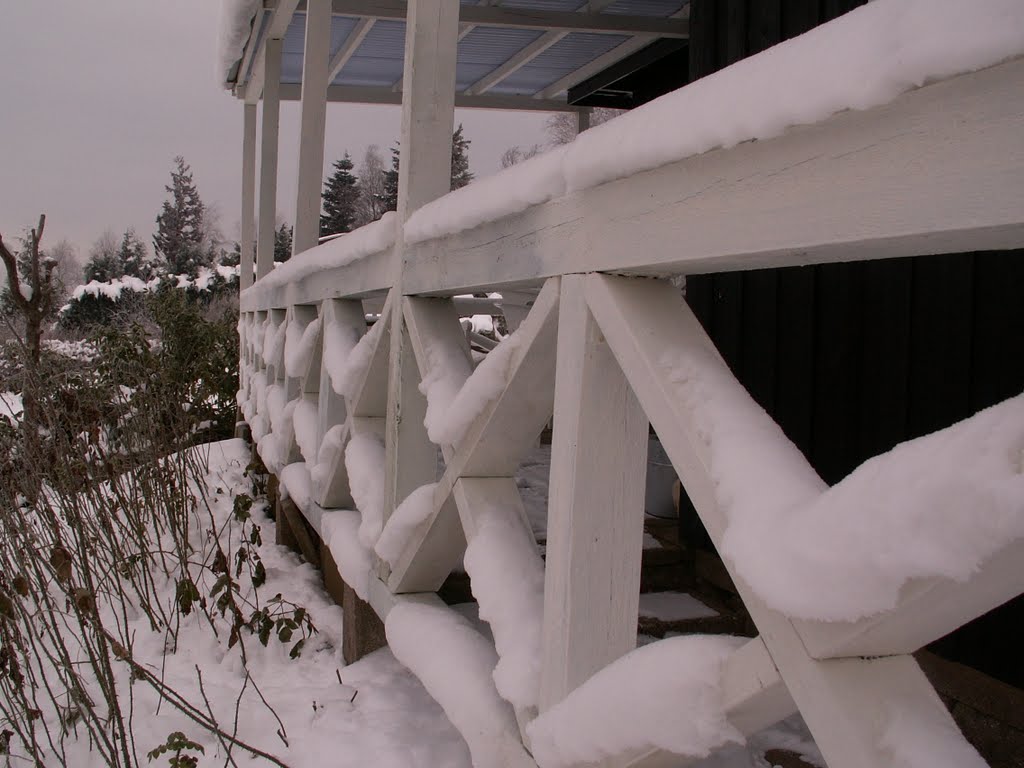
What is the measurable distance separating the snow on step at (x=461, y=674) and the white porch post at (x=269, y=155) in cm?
444

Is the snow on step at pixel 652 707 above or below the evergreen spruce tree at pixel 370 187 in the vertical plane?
below

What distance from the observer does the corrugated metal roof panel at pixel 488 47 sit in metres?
5.95

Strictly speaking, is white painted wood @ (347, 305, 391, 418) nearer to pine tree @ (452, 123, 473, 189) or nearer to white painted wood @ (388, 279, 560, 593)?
white painted wood @ (388, 279, 560, 593)

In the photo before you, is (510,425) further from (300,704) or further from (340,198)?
(340,198)

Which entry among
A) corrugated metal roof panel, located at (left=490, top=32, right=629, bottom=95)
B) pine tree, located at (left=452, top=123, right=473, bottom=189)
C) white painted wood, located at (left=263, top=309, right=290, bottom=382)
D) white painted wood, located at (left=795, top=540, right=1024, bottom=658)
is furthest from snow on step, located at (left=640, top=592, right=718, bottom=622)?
pine tree, located at (left=452, top=123, right=473, bottom=189)

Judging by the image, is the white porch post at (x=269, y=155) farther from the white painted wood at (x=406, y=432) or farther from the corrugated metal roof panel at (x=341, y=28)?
the white painted wood at (x=406, y=432)

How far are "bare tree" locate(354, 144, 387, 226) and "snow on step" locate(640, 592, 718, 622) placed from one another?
39.8 m

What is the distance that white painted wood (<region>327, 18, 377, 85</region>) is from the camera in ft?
18.5

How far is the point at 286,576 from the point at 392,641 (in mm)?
1793

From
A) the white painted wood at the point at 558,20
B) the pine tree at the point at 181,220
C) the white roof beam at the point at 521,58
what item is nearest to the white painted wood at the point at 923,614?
the white roof beam at the point at 521,58

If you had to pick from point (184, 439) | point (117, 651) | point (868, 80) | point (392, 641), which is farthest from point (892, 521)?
point (184, 439)

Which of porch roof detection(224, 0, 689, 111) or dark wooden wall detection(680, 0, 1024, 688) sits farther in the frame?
porch roof detection(224, 0, 689, 111)

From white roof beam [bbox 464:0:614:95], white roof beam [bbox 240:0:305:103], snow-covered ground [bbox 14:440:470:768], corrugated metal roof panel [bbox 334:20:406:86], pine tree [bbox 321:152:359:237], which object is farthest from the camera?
pine tree [bbox 321:152:359:237]

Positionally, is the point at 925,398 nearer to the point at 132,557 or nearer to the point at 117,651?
the point at 117,651
